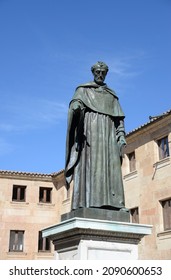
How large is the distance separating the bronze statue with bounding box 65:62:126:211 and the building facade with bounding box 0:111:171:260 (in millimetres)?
15150

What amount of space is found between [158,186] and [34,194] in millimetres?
14219

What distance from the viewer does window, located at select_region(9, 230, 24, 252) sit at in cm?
3162

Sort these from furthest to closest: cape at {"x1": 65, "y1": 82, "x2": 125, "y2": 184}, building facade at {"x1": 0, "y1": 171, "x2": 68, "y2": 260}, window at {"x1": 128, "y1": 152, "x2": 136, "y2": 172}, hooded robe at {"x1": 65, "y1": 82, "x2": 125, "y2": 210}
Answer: building facade at {"x1": 0, "y1": 171, "x2": 68, "y2": 260} → window at {"x1": 128, "y1": 152, "x2": 136, "y2": 172} → cape at {"x1": 65, "y1": 82, "x2": 125, "y2": 184} → hooded robe at {"x1": 65, "y1": 82, "x2": 125, "y2": 210}

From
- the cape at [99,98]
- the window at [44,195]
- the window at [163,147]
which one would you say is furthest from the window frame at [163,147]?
the cape at [99,98]

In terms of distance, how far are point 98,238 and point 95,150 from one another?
1317 mm

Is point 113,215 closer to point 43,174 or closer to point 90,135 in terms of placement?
point 90,135

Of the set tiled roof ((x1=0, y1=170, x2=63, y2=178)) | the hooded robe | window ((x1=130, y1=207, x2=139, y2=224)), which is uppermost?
tiled roof ((x1=0, y1=170, x2=63, y2=178))

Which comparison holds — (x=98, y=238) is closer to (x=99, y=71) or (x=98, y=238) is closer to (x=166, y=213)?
(x=99, y=71)

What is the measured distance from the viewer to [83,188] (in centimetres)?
559

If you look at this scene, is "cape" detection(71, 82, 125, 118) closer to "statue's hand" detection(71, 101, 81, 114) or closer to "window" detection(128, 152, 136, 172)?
"statue's hand" detection(71, 101, 81, 114)

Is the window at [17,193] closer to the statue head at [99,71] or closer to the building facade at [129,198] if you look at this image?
the building facade at [129,198]

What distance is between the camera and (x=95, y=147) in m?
5.79

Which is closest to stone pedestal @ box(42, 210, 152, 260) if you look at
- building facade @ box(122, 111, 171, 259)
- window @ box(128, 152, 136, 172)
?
building facade @ box(122, 111, 171, 259)

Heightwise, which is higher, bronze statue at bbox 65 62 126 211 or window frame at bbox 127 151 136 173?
window frame at bbox 127 151 136 173
